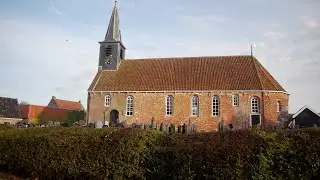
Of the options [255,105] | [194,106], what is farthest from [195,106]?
[255,105]

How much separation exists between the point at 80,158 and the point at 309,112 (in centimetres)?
2668

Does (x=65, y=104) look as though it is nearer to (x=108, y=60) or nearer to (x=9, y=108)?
(x=9, y=108)

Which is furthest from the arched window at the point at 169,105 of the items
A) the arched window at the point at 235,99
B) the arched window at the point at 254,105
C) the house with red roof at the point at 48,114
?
the house with red roof at the point at 48,114

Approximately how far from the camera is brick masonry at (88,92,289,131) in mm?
36094

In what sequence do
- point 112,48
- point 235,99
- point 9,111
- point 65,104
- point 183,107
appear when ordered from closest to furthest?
1. point 235,99
2. point 183,107
3. point 112,48
4. point 9,111
5. point 65,104

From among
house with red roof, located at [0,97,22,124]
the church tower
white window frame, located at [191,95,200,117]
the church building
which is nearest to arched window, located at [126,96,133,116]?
the church building

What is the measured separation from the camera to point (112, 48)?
1747 inches

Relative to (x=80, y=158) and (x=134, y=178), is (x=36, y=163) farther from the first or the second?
(x=134, y=178)

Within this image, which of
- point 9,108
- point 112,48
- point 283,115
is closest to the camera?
point 283,115

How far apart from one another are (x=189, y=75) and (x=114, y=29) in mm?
13112

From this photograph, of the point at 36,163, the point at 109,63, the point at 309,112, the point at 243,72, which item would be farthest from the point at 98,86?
the point at 36,163

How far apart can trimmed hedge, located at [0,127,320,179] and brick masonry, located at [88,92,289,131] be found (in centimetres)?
2673

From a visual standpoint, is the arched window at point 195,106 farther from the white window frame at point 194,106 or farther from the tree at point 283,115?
the tree at point 283,115

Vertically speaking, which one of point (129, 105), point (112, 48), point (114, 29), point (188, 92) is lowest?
point (129, 105)
